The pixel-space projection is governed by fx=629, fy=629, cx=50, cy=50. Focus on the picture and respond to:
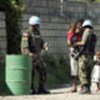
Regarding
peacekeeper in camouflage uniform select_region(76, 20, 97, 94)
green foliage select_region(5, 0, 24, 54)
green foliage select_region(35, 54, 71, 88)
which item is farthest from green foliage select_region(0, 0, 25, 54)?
peacekeeper in camouflage uniform select_region(76, 20, 97, 94)

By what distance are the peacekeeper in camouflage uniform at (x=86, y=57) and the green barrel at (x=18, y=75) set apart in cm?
131

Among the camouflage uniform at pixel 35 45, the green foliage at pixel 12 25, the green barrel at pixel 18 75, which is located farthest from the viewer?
the green foliage at pixel 12 25

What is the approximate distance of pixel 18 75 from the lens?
1436 centimetres

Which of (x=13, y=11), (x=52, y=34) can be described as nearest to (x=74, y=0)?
(x=52, y=34)

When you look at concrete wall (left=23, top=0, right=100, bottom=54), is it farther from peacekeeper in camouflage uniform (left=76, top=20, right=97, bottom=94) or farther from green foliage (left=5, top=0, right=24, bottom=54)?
peacekeeper in camouflage uniform (left=76, top=20, right=97, bottom=94)

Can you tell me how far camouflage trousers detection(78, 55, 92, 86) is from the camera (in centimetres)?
1484

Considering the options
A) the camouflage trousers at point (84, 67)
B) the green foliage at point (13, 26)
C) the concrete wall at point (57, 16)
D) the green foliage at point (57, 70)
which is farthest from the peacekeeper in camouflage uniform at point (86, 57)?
the concrete wall at point (57, 16)

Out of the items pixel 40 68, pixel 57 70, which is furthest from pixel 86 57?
pixel 57 70

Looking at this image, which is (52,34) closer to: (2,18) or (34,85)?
(2,18)

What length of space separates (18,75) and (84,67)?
1.61 meters

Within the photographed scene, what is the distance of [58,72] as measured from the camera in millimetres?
19875

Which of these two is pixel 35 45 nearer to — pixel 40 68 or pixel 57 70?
pixel 40 68

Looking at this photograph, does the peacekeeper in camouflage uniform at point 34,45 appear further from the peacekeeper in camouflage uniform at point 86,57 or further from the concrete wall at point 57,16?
the concrete wall at point 57,16

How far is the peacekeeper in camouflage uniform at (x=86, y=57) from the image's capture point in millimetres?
14820
